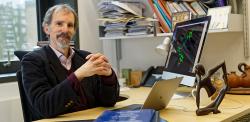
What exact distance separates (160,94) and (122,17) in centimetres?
121

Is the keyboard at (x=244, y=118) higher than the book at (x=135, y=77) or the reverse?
the reverse

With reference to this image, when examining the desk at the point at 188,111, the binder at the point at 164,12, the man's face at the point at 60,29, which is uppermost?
the binder at the point at 164,12

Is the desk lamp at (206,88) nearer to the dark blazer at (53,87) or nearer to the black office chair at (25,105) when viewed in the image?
the dark blazer at (53,87)

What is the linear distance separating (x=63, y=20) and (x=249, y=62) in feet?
4.08

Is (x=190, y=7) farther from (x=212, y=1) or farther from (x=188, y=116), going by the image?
(x=188, y=116)

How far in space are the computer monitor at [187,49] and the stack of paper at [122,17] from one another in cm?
46

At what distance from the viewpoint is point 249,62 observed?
2236 millimetres

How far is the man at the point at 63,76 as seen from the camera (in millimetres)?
1512

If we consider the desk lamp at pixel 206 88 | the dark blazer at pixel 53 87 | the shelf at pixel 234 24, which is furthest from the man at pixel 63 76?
the shelf at pixel 234 24

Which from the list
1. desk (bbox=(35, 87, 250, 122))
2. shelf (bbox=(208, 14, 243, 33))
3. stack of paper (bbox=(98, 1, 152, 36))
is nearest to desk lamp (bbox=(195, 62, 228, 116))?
desk (bbox=(35, 87, 250, 122))

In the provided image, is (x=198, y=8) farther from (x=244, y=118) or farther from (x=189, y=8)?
(x=244, y=118)

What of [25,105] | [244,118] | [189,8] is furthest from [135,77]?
[244,118]

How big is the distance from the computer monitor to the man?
1.28 feet

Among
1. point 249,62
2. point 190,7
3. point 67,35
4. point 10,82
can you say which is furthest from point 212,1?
point 10,82
